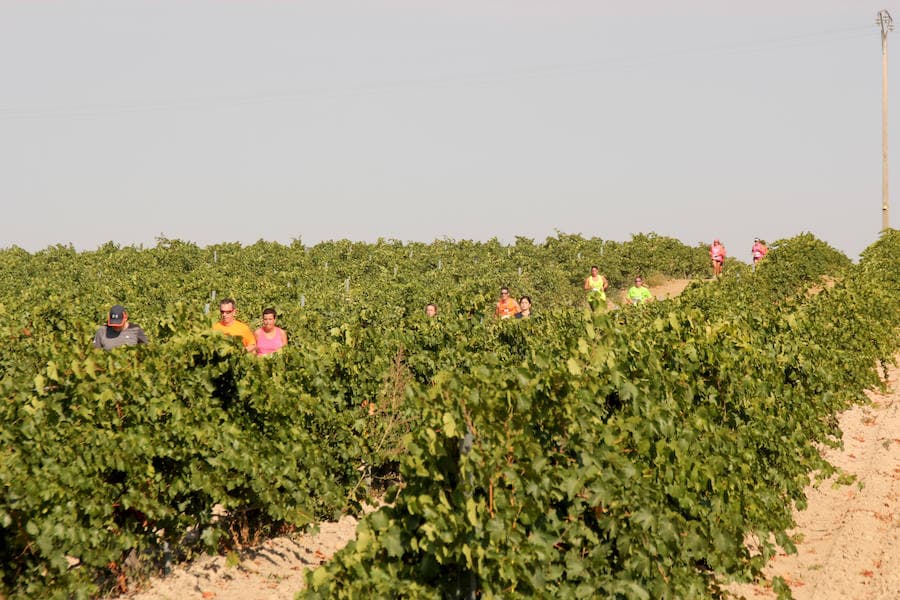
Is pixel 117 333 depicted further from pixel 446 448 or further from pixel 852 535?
pixel 852 535

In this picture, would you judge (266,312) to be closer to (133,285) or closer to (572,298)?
(133,285)

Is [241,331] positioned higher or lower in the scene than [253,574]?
higher

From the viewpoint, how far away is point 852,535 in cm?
912

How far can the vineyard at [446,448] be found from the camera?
520 cm

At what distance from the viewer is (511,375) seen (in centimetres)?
541

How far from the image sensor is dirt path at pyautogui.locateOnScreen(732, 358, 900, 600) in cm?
797

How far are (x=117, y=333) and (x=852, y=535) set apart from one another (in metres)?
7.47

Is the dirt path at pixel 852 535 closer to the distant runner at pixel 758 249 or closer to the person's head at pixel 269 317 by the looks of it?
the person's head at pixel 269 317

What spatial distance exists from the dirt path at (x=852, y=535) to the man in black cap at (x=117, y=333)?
6522 millimetres

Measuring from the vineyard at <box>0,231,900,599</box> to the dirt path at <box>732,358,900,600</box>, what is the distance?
1.53ft

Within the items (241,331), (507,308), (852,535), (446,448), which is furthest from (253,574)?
(507,308)

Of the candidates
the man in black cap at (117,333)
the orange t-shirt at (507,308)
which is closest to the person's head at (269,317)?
the man in black cap at (117,333)

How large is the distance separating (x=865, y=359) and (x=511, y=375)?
9.50m

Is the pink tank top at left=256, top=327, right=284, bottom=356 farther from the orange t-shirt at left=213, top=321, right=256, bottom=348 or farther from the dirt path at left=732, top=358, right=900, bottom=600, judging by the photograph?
the dirt path at left=732, top=358, right=900, bottom=600
